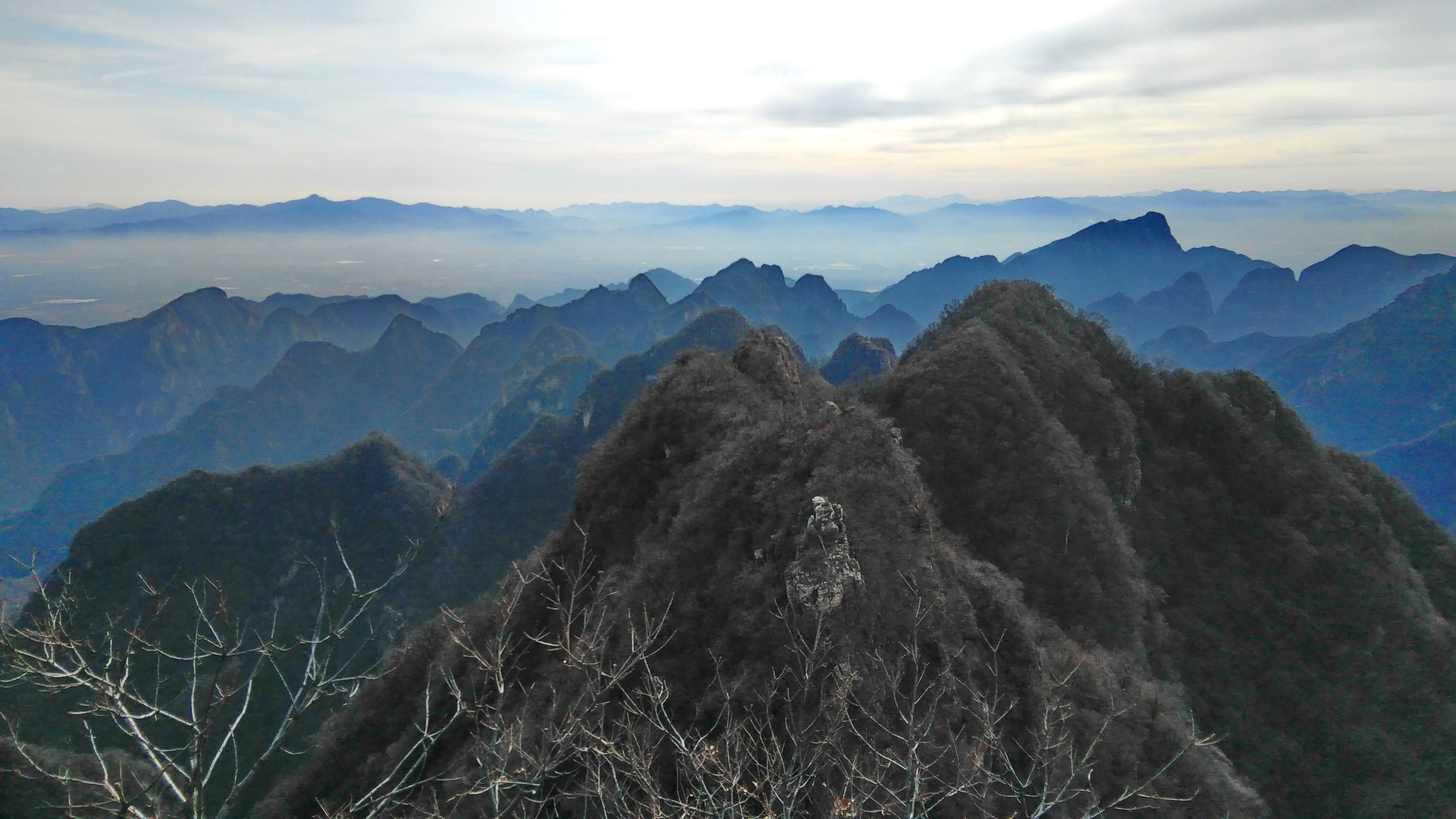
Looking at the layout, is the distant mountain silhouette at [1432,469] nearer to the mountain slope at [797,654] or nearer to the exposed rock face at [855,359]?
the exposed rock face at [855,359]

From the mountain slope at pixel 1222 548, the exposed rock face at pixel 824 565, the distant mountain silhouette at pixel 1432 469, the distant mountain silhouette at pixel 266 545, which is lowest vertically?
the distant mountain silhouette at pixel 1432 469

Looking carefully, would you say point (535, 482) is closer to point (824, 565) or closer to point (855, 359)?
point (855, 359)

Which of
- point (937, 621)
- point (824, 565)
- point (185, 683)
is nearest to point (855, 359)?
point (937, 621)

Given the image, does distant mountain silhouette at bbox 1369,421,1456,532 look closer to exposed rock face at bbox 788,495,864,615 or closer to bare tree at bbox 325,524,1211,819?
bare tree at bbox 325,524,1211,819

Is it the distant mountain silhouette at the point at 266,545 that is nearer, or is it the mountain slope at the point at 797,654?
the mountain slope at the point at 797,654

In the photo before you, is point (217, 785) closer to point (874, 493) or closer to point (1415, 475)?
point (874, 493)

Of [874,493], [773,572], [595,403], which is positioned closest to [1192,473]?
[874,493]

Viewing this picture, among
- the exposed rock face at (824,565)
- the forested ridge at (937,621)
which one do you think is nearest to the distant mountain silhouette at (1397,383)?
the forested ridge at (937,621)

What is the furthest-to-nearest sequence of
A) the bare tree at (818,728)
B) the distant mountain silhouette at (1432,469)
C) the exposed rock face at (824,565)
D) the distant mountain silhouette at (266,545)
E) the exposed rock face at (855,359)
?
1. the exposed rock face at (855,359)
2. the distant mountain silhouette at (1432,469)
3. the distant mountain silhouette at (266,545)
4. the exposed rock face at (824,565)
5. the bare tree at (818,728)

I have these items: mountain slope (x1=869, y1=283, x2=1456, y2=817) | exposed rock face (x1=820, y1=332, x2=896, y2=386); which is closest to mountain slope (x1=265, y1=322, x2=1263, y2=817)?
mountain slope (x1=869, y1=283, x2=1456, y2=817)

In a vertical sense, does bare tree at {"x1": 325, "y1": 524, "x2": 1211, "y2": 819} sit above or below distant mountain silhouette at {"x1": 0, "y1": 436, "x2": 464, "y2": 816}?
above
